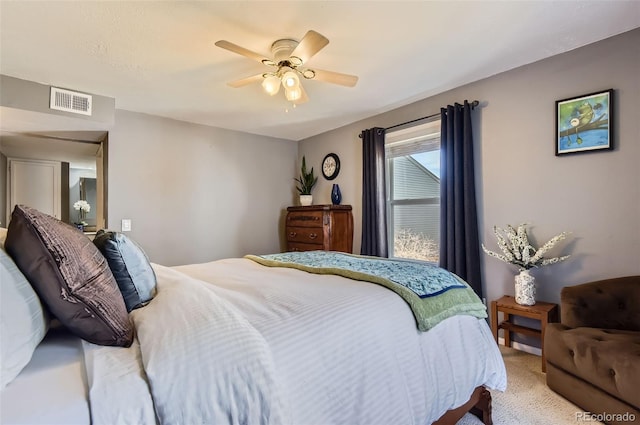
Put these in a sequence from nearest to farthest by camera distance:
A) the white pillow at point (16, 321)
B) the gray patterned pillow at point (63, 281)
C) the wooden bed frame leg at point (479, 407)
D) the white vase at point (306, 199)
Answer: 1. the white pillow at point (16, 321)
2. the gray patterned pillow at point (63, 281)
3. the wooden bed frame leg at point (479, 407)
4. the white vase at point (306, 199)

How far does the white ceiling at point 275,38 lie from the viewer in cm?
175

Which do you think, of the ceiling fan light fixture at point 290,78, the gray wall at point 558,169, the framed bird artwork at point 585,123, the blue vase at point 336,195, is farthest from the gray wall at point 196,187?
the framed bird artwork at point 585,123

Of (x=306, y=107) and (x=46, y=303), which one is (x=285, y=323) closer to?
(x=46, y=303)

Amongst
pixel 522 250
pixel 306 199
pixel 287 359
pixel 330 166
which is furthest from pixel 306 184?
pixel 287 359

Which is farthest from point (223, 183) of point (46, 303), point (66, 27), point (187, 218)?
point (46, 303)

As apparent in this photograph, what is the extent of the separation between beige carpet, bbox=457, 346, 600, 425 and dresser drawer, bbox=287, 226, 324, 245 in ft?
7.49

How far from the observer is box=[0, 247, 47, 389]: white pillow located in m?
0.69

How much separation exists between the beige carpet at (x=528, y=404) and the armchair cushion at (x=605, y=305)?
448mm

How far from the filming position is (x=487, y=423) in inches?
61.6

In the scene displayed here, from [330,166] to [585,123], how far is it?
9.14 ft

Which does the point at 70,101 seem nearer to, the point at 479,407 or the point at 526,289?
the point at 479,407

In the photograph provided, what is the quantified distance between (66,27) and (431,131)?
10.0 feet

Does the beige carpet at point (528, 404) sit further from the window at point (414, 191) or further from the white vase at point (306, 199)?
the white vase at point (306, 199)

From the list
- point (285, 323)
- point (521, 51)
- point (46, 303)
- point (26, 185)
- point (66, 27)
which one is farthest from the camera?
point (26, 185)
